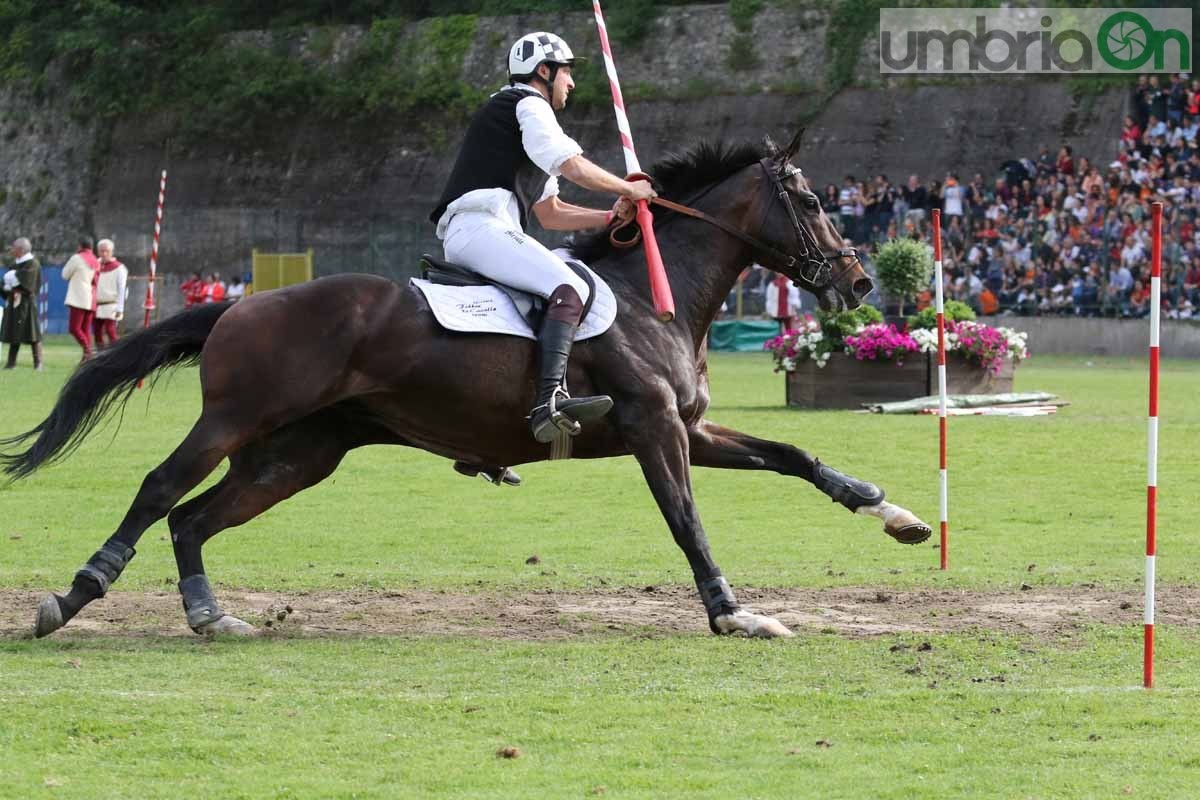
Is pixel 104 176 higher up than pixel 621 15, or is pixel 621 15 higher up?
pixel 621 15

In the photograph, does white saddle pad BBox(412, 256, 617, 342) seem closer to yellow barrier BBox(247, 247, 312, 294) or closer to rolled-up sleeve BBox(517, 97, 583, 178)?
rolled-up sleeve BBox(517, 97, 583, 178)

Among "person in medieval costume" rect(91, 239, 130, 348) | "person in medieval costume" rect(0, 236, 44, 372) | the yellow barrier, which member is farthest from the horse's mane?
the yellow barrier

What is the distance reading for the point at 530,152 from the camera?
860 cm

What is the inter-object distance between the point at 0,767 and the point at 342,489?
32.6 feet

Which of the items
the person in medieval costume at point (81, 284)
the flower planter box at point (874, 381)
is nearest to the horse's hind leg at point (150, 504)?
the flower planter box at point (874, 381)

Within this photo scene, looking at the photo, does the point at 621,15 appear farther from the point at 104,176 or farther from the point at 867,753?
the point at 867,753

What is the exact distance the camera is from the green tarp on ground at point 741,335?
4166 cm

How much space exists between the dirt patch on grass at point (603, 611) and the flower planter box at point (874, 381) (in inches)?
529

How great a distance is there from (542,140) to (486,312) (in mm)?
896

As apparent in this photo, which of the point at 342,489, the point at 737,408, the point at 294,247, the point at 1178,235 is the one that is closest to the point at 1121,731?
the point at 342,489

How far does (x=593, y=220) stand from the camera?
31.0ft

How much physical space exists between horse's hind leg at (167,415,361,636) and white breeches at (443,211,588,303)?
3.92 feet

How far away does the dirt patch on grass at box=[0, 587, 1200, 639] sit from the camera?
28.2 ft

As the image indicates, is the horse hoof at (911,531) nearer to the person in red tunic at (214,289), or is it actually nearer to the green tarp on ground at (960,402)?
the green tarp on ground at (960,402)
